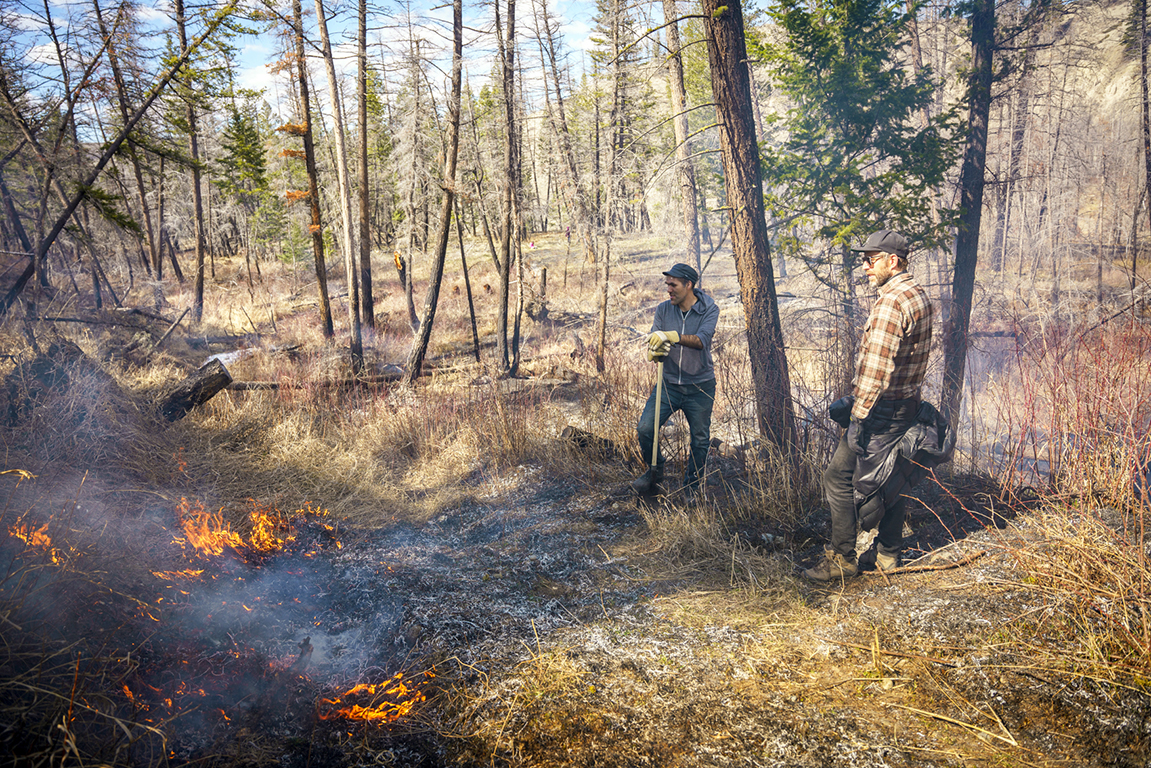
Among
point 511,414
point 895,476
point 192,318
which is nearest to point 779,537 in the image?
point 895,476

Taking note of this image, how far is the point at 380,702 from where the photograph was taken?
8.79 ft

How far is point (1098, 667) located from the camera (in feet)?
8.38

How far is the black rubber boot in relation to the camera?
511 cm

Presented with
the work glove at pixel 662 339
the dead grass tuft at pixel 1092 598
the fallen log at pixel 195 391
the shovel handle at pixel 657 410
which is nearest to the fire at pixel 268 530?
the shovel handle at pixel 657 410

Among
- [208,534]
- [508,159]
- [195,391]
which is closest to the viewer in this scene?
[208,534]

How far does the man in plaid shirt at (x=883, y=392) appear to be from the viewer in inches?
130

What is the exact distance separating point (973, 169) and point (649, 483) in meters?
8.90

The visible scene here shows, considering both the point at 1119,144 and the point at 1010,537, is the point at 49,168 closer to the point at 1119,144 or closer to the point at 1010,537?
the point at 1010,537

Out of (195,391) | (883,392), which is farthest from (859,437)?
(195,391)

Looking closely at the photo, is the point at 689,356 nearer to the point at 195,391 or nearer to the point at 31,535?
the point at 31,535

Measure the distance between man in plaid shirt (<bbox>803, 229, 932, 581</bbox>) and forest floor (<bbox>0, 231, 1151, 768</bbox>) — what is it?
0.27 m

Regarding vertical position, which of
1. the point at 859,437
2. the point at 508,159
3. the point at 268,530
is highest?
the point at 508,159

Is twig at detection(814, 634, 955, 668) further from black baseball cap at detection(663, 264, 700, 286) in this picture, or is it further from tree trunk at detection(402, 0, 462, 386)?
tree trunk at detection(402, 0, 462, 386)

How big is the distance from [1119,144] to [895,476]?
31.2 m
